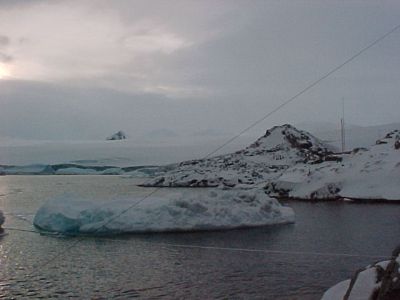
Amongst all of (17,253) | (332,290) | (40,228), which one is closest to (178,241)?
(17,253)

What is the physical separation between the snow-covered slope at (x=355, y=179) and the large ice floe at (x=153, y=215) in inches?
729

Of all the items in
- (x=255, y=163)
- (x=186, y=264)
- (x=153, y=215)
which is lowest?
(x=186, y=264)

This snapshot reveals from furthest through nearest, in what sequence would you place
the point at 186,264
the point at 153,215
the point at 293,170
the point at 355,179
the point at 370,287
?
the point at 293,170 → the point at 355,179 → the point at 153,215 → the point at 186,264 → the point at 370,287

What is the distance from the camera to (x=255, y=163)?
283 feet

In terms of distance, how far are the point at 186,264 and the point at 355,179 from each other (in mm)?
29183

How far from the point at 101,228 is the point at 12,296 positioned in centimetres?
724

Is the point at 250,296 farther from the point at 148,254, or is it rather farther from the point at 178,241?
the point at 178,241

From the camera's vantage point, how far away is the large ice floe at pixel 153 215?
16.4 meters

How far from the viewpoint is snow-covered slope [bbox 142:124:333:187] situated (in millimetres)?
74000

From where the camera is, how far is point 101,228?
16062 millimetres

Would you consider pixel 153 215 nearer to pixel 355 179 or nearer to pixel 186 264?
pixel 186 264

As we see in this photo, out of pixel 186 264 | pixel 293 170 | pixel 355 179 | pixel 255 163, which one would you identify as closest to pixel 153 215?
pixel 186 264

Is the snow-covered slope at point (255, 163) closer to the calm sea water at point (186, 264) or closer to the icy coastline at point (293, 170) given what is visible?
the icy coastline at point (293, 170)

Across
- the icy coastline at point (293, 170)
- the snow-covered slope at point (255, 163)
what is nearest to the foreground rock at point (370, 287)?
the icy coastline at point (293, 170)
